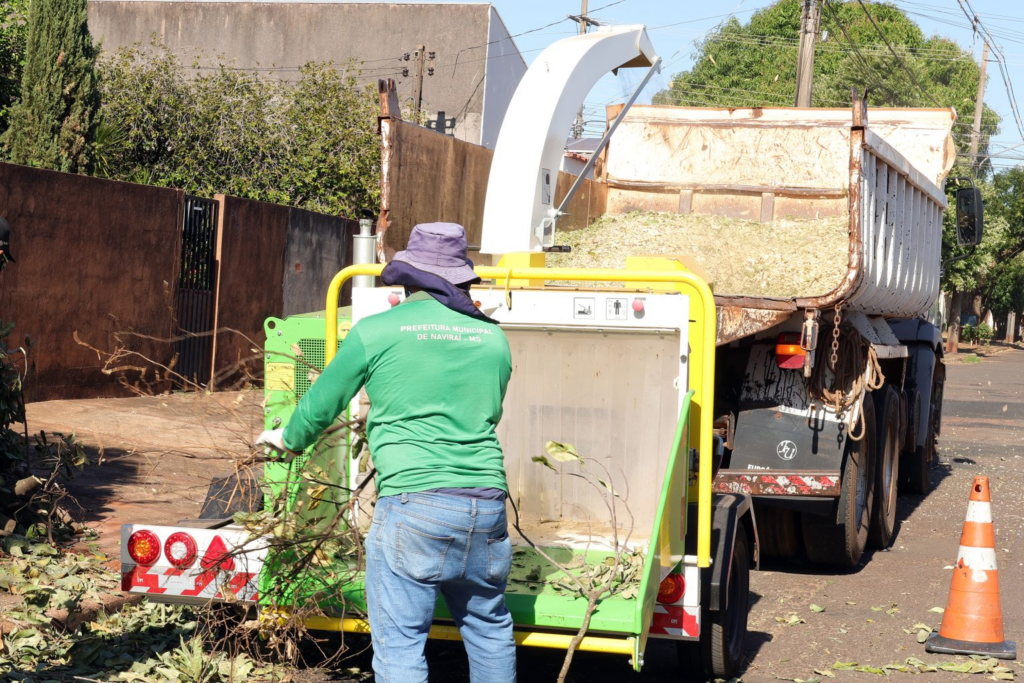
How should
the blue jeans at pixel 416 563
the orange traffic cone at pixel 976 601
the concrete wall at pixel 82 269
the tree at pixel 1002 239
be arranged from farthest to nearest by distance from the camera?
the tree at pixel 1002 239
the concrete wall at pixel 82 269
the orange traffic cone at pixel 976 601
the blue jeans at pixel 416 563

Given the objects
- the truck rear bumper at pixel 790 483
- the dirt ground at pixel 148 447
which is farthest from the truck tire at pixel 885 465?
the dirt ground at pixel 148 447

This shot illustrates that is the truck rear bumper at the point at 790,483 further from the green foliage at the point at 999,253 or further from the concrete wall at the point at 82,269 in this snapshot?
the green foliage at the point at 999,253

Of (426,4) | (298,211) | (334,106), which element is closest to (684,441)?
(298,211)

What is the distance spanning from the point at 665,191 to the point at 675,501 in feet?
16.8

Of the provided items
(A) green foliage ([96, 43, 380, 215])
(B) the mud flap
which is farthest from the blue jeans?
(A) green foliage ([96, 43, 380, 215])

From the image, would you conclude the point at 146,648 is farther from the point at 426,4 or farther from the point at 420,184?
the point at 426,4

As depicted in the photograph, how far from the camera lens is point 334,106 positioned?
19.6 metres

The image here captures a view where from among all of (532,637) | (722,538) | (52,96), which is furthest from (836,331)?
(52,96)

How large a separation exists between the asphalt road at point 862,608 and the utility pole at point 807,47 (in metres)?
8.98

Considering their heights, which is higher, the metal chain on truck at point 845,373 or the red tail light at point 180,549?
the metal chain on truck at point 845,373

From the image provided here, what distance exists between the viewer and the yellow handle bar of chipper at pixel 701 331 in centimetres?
455

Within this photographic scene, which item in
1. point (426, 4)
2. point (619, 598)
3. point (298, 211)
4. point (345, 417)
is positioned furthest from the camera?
point (426, 4)

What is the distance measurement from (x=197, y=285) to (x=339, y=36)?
71.4ft

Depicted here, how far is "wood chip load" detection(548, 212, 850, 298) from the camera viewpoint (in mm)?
7262
